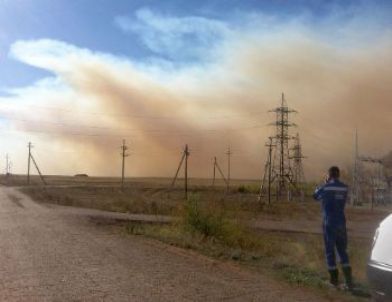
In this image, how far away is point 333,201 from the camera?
10.1 m

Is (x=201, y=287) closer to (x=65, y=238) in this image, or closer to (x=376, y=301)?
(x=376, y=301)

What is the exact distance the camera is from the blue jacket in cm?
1012

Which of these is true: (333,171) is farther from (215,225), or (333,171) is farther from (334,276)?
(215,225)

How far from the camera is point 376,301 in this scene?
6.65 meters

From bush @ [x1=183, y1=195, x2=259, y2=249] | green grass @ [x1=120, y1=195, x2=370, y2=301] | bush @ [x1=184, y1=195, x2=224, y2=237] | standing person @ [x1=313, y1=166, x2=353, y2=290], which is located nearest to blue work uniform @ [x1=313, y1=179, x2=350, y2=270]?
standing person @ [x1=313, y1=166, x2=353, y2=290]

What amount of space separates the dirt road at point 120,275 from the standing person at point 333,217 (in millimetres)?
872

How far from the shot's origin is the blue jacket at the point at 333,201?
33.2 ft

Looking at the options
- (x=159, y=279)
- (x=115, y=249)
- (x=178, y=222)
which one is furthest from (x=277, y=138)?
(x=159, y=279)

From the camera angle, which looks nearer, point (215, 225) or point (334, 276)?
point (334, 276)

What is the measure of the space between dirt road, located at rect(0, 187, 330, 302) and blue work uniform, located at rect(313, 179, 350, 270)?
98cm

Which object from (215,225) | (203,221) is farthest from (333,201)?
(203,221)

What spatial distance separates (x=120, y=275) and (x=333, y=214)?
370cm

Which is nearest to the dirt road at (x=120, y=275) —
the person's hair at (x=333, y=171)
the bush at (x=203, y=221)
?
the person's hair at (x=333, y=171)

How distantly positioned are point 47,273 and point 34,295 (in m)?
1.94
